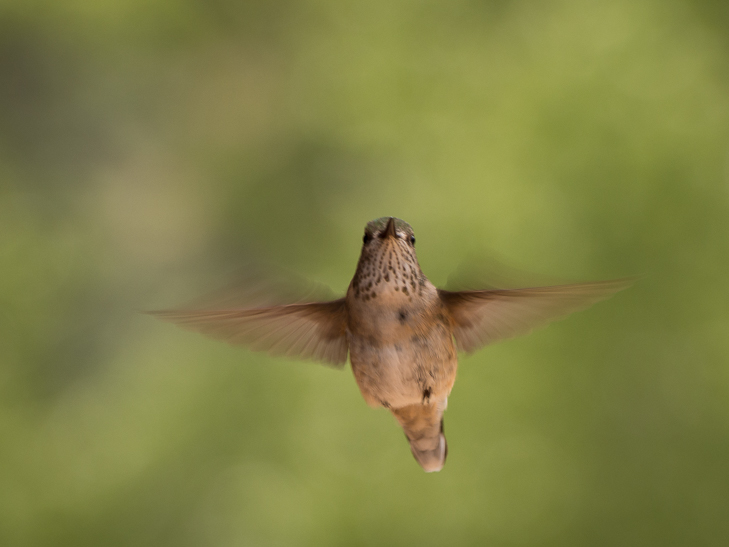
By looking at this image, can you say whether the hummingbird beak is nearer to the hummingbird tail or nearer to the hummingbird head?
the hummingbird head

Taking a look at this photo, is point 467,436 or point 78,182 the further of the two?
A: point 78,182

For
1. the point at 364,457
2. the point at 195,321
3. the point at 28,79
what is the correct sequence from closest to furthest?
the point at 195,321, the point at 364,457, the point at 28,79

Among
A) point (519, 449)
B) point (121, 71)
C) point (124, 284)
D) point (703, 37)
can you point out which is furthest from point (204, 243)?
point (703, 37)

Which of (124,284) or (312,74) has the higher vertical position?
(312,74)

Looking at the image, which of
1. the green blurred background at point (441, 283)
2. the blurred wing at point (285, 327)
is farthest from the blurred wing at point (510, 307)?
the green blurred background at point (441, 283)

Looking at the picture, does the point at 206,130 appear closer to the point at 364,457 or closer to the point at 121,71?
the point at 121,71

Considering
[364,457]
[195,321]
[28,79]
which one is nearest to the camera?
[195,321]

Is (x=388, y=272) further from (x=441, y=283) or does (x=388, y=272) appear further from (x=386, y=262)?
(x=441, y=283)

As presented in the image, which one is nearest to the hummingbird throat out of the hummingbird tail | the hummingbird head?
the hummingbird head
